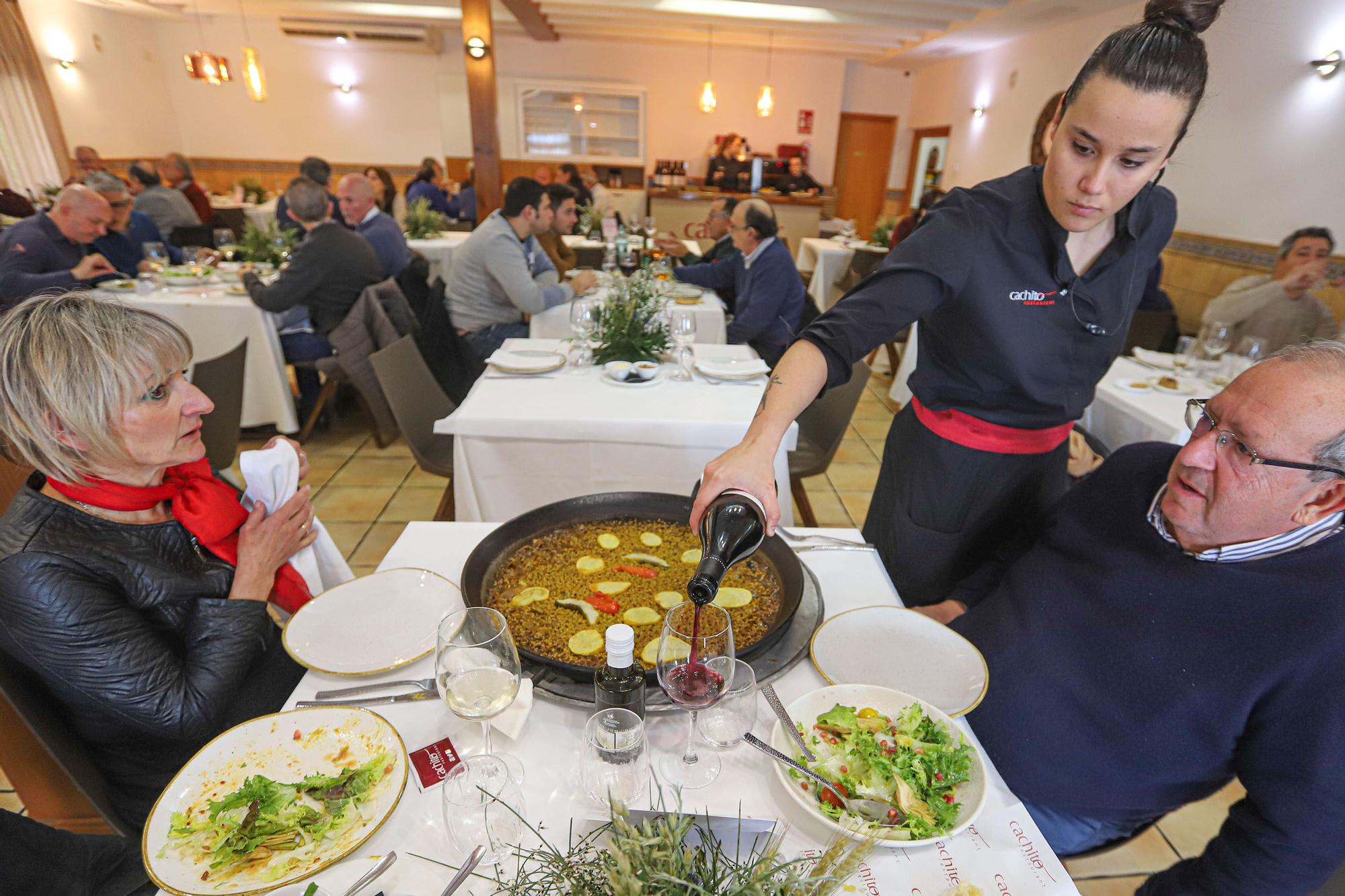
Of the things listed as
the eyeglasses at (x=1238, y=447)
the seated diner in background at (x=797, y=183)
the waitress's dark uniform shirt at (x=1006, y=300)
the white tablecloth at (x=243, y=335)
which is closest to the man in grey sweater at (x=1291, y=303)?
the waitress's dark uniform shirt at (x=1006, y=300)

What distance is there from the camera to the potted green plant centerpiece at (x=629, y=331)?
2.65m

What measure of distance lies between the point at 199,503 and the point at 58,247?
3882 millimetres

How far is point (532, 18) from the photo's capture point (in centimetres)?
818

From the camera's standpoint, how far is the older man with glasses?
3.05 feet

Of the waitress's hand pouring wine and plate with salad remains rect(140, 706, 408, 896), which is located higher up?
the waitress's hand pouring wine

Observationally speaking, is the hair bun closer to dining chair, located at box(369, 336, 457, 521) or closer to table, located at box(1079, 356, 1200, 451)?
table, located at box(1079, 356, 1200, 451)

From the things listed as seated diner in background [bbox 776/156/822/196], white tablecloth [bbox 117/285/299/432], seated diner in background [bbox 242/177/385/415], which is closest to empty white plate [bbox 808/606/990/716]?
seated diner in background [bbox 242/177/385/415]

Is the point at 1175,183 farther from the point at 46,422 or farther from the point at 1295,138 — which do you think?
the point at 46,422

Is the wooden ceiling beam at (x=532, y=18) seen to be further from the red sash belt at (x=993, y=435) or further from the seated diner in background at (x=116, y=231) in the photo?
the red sash belt at (x=993, y=435)

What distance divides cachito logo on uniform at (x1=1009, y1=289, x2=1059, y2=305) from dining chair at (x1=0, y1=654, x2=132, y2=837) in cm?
193

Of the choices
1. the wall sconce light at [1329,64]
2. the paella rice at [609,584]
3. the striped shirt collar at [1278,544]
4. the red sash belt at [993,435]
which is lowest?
the paella rice at [609,584]

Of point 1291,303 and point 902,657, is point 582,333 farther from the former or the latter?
point 1291,303

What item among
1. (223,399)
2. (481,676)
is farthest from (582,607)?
(223,399)

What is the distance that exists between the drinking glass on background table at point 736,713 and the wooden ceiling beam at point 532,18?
836 centimetres
